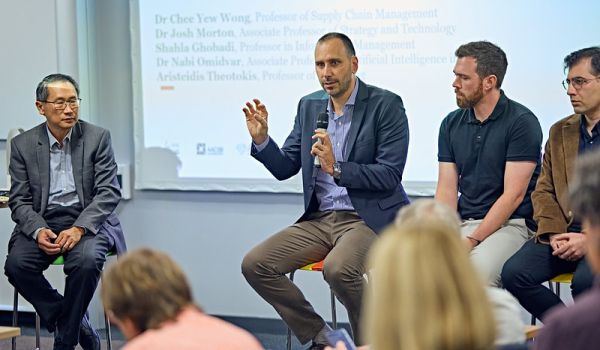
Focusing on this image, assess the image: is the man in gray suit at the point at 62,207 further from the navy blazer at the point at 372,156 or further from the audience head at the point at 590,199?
the audience head at the point at 590,199

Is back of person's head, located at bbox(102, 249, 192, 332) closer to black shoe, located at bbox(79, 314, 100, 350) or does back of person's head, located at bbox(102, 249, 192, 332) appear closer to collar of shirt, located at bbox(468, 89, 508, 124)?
collar of shirt, located at bbox(468, 89, 508, 124)

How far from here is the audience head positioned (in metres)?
1.76

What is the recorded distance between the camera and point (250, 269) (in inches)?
160

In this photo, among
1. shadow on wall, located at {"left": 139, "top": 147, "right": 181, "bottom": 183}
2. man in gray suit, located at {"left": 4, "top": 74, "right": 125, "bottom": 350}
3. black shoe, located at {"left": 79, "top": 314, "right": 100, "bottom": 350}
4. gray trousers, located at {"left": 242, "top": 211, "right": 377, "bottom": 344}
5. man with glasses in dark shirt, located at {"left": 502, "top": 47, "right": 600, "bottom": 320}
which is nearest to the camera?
man with glasses in dark shirt, located at {"left": 502, "top": 47, "right": 600, "bottom": 320}

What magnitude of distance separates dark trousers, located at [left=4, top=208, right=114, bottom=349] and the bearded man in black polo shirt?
5.16 ft

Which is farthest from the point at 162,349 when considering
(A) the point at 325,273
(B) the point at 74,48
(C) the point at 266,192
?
(B) the point at 74,48

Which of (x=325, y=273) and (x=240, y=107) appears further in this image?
(x=240, y=107)

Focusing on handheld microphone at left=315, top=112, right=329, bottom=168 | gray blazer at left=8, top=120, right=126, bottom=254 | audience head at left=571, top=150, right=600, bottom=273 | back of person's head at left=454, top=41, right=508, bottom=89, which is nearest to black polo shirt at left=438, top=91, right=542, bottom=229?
back of person's head at left=454, top=41, right=508, bottom=89

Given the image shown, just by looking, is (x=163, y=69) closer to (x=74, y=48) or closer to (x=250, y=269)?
(x=74, y=48)

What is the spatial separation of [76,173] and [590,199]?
310 centimetres

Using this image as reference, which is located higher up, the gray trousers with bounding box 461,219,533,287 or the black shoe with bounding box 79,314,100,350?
the gray trousers with bounding box 461,219,533,287

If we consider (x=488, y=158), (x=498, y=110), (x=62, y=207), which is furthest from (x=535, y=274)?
(x=62, y=207)

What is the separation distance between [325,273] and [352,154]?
54 cm

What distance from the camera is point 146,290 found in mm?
1951
